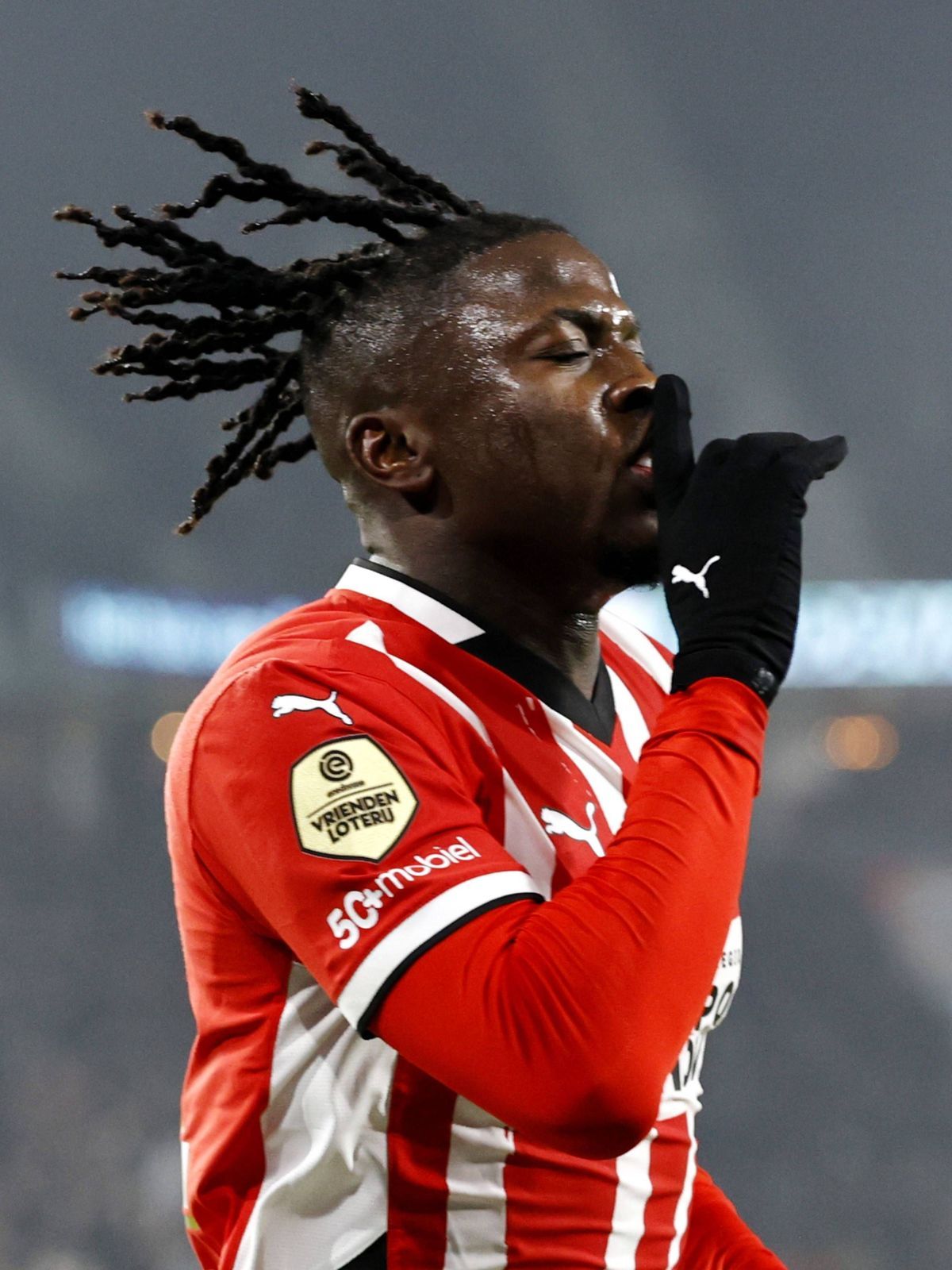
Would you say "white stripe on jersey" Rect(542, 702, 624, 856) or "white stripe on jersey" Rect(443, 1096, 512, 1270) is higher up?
"white stripe on jersey" Rect(542, 702, 624, 856)

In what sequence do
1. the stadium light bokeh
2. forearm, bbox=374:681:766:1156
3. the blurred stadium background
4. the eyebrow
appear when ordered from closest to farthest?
1. forearm, bbox=374:681:766:1156
2. the eyebrow
3. the blurred stadium background
4. the stadium light bokeh

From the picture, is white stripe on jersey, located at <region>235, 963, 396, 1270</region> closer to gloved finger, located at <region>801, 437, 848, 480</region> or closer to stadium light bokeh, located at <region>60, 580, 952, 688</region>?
gloved finger, located at <region>801, 437, 848, 480</region>

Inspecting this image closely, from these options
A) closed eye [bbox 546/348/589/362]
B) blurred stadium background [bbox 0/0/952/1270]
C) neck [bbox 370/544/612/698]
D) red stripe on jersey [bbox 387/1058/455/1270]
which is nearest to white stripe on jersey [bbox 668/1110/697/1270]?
red stripe on jersey [bbox 387/1058/455/1270]

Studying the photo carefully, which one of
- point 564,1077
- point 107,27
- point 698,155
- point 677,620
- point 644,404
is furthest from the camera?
point 698,155

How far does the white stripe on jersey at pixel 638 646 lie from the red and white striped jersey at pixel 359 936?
0.29 meters

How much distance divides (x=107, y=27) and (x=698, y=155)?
70.5 inches

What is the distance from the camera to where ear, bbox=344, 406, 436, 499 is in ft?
3.70

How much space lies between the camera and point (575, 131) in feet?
14.3

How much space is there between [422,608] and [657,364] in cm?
380

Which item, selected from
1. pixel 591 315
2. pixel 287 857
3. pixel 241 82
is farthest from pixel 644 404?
pixel 241 82

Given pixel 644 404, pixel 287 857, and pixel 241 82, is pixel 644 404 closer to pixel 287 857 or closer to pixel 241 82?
pixel 287 857

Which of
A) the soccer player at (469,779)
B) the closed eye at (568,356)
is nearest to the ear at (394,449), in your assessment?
the soccer player at (469,779)

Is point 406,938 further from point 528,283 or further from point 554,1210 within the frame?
point 528,283

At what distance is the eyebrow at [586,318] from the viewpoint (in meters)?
1.10
